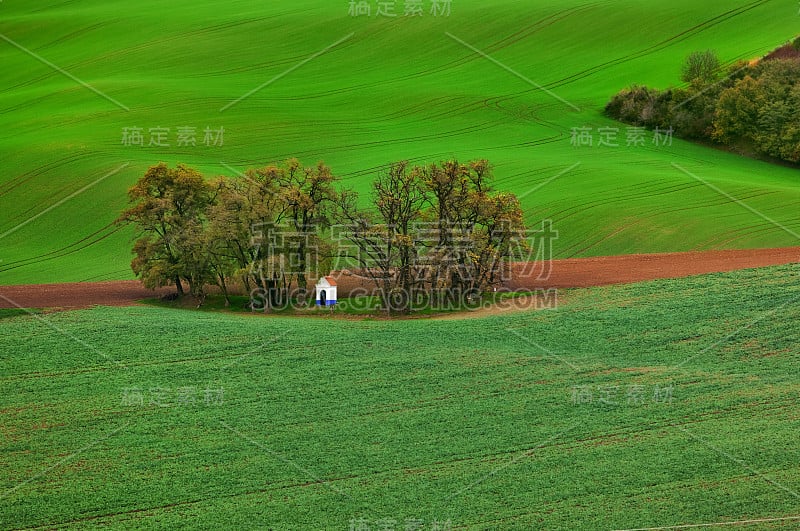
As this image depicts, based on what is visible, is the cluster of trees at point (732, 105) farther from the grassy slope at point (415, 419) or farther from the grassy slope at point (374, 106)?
the grassy slope at point (415, 419)

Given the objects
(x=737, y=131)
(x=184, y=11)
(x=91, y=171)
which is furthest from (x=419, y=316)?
(x=184, y=11)

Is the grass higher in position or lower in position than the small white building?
lower

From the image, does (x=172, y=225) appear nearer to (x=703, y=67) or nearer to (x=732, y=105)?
(x=732, y=105)

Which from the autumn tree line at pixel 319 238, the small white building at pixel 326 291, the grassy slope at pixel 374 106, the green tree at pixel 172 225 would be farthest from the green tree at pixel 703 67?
the green tree at pixel 172 225

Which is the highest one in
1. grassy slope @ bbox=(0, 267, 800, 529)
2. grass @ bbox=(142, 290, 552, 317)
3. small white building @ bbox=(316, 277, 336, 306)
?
small white building @ bbox=(316, 277, 336, 306)

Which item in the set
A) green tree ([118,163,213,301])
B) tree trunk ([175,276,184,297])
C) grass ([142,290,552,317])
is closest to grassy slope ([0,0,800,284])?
tree trunk ([175,276,184,297])

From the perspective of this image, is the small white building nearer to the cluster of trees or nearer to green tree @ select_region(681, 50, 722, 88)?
the cluster of trees
